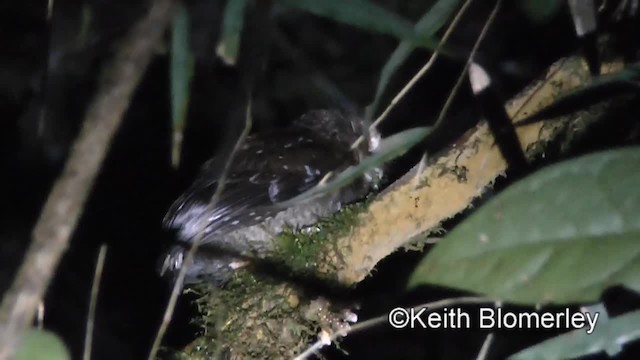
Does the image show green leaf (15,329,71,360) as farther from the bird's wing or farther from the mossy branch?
the bird's wing

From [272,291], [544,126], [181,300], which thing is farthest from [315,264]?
[181,300]

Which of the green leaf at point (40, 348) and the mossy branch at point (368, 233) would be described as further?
the mossy branch at point (368, 233)

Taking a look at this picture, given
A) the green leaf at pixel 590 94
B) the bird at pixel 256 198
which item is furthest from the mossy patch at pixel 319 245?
the green leaf at pixel 590 94

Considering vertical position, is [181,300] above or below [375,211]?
below

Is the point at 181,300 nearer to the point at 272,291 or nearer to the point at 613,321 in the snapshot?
the point at 272,291

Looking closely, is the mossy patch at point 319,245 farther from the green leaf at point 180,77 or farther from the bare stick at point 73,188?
the bare stick at point 73,188

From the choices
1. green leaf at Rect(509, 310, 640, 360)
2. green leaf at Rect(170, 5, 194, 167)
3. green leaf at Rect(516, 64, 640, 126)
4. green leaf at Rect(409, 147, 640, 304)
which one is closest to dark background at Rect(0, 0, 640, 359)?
green leaf at Rect(516, 64, 640, 126)

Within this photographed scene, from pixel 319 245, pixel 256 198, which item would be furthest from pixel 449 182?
pixel 256 198
